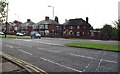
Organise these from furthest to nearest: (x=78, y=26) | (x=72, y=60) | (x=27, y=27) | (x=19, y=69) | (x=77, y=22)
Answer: (x=27, y=27) < (x=77, y=22) < (x=78, y=26) < (x=72, y=60) < (x=19, y=69)

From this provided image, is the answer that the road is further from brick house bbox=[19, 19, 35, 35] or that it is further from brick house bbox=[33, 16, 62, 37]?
brick house bbox=[19, 19, 35, 35]

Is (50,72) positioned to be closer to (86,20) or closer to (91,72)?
(91,72)

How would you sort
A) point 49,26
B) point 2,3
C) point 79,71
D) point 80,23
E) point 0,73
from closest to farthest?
point 0,73
point 79,71
point 2,3
point 80,23
point 49,26

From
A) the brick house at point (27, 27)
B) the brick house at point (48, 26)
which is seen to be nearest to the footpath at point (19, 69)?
the brick house at point (48, 26)

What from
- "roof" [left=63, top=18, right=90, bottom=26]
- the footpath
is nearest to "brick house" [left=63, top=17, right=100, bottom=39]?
"roof" [left=63, top=18, right=90, bottom=26]

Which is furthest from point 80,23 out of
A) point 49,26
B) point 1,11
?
point 1,11

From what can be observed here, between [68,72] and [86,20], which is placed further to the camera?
[86,20]

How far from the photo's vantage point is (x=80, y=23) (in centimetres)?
9225

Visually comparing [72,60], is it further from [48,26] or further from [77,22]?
[48,26]

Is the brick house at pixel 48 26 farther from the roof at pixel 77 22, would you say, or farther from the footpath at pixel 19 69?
the footpath at pixel 19 69

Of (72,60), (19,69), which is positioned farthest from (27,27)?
(19,69)

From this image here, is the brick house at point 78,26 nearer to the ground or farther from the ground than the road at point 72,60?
farther from the ground

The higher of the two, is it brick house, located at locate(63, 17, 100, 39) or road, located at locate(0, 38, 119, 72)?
brick house, located at locate(63, 17, 100, 39)

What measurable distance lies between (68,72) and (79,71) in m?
0.57
